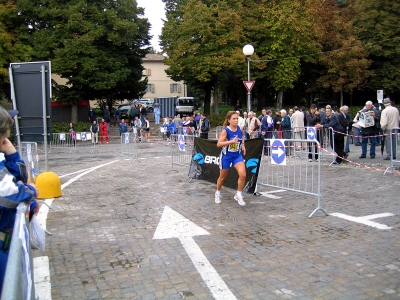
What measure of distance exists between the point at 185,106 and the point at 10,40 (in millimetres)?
19216

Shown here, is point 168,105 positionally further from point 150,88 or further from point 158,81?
point 150,88

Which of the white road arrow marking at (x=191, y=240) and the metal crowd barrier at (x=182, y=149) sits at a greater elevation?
the metal crowd barrier at (x=182, y=149)

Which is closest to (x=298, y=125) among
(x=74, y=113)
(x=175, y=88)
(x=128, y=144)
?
(x=128, y=144)

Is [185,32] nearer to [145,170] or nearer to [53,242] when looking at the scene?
[145,170]

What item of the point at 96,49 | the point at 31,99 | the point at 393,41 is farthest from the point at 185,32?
the point at 31,99

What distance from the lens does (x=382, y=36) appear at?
45.8 metres

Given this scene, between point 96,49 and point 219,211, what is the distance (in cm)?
A: 3019

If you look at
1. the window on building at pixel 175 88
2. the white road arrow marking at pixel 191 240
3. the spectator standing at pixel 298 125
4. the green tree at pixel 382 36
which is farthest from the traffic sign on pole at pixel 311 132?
the window on building at pixel 175 88

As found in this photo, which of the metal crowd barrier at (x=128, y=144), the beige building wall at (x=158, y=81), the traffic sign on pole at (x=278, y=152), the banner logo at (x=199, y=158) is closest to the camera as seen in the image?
the traffic sign on pole at (x=278, y=152)

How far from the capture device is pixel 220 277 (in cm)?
485

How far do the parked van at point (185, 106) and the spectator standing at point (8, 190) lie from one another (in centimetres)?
4208

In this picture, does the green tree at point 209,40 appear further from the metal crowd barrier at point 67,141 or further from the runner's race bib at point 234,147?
the runner's race bib at point 234,147

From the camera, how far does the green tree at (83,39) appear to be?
3362cm

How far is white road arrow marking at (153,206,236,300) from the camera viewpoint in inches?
179
